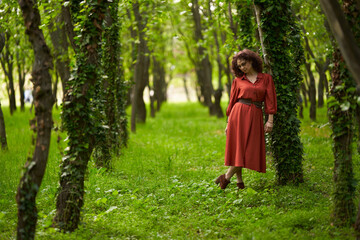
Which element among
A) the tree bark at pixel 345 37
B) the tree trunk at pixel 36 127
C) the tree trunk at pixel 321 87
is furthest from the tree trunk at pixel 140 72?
the tree bark at pixel 345 37

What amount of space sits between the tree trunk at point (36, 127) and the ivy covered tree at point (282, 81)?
12.2ft

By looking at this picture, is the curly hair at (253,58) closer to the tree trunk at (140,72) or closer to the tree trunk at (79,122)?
the tree trunk at (79,122)

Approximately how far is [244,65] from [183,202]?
97.6 inches

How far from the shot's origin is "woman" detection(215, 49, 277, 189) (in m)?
6.41

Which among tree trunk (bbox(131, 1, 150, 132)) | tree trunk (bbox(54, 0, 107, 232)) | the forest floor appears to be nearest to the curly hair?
the forest floor

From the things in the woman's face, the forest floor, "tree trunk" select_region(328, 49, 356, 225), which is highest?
the woman's face

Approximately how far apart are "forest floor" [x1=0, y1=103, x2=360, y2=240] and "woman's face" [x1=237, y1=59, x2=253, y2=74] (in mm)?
1462

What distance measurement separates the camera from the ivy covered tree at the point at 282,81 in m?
6.61

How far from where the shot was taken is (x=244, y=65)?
256 inches

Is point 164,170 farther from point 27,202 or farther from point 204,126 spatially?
point 204,126

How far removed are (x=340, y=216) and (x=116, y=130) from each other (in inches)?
248

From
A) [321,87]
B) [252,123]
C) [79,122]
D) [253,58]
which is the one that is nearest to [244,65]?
[253,58]

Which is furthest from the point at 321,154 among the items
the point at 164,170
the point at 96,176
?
the point at 96,176

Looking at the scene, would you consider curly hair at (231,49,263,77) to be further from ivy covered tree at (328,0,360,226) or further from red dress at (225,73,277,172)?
ivy covered tree at (328,0,360,226)
